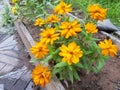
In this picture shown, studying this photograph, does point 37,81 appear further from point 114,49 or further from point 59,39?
point 114,49

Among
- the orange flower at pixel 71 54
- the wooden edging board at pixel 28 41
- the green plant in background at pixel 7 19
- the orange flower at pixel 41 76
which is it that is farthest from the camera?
the green plant in background at pixel 7 19

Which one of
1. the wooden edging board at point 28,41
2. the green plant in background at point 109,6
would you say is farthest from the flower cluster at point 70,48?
the green plant in background at point 109,6

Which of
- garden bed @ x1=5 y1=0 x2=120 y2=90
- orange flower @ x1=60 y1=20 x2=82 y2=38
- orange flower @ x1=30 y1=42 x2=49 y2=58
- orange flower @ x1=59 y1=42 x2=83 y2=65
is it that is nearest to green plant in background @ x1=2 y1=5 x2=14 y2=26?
garden bed @ x1=5 y1=0 x2=120 y2=90

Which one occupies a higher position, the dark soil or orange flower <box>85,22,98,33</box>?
orange flower <box>85,22,98,33</box>

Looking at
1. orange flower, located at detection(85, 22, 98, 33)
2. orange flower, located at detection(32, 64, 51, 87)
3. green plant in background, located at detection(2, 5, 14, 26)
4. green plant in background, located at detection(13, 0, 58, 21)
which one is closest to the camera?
orange flower, located at detection(32, 64, 51, 87)

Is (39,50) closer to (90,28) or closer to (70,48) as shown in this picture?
(70,48)

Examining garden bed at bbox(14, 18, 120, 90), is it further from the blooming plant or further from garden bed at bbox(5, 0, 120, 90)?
the blooming plant

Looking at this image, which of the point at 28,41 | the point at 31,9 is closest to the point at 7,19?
the point at 31,9

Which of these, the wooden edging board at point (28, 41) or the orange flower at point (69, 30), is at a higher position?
the orange flower at point (69, 30)

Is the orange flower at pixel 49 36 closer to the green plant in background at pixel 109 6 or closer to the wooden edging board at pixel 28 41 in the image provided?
the wooden edging board at pixel 28 41

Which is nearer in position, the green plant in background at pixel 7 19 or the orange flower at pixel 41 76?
the orange flower at pixel 41 76

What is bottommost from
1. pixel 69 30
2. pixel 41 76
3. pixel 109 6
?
pixel 109 6
